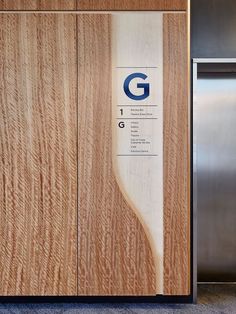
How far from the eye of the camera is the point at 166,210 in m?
3.08

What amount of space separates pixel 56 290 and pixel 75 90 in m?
1.76

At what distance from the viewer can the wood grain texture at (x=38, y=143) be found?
10.0 ft

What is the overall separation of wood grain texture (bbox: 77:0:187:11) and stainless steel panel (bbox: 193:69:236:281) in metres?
0.88

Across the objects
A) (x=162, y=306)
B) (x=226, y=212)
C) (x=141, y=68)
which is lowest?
(x=162, y=306)

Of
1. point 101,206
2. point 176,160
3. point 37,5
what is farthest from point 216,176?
point 37,5

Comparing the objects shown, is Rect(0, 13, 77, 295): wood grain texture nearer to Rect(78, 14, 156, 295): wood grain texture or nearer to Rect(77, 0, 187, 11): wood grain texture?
Rect(78, 14, 156, 295): wood grain texture

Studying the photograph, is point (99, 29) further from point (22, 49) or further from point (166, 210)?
point (166, 210)

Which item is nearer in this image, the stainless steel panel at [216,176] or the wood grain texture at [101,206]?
the wood grain texture at [101,206]

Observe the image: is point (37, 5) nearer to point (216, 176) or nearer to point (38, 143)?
point (38, 143)

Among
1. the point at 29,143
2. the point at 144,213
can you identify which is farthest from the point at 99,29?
the point at 144,213

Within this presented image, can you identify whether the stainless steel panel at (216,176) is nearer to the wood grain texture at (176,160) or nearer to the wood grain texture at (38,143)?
the wood grain texture at (176,160)

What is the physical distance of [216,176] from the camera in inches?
147

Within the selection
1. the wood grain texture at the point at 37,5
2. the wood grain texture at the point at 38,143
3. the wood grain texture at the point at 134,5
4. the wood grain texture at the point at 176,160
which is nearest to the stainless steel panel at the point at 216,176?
the wood grain texture at the point at 176,160

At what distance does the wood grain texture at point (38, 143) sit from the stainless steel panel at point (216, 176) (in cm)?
143
